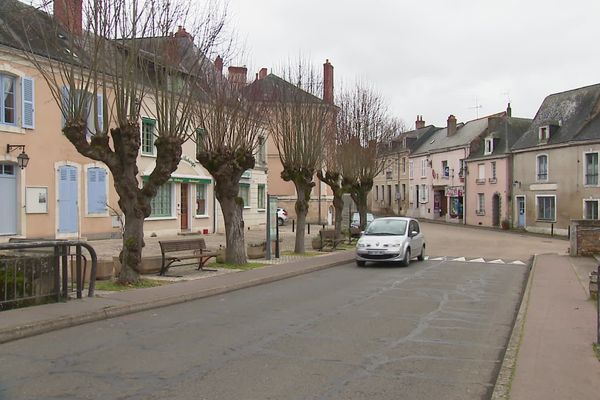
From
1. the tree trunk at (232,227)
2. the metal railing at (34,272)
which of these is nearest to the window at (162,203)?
the tree trunk at (232,227)

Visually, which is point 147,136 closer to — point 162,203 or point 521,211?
point 162,203

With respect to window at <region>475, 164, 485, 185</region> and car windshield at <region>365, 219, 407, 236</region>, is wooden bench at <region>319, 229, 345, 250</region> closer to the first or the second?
car windshield at <region>365, 219, 407, 236</region>

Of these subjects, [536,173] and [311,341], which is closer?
[311,341]

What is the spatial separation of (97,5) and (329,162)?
60.6 ft

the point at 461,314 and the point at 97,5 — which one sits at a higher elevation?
the point at 97,5

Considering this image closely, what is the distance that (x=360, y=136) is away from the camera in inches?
1192

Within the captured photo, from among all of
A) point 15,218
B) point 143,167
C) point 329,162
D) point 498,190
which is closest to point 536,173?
point 498,190

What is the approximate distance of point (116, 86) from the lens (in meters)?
12.1

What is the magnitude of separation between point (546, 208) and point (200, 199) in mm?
26728

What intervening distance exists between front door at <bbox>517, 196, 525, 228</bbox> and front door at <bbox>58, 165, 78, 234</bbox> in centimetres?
3518

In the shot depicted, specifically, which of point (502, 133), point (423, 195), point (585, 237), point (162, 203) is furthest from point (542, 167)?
point (162, 203)

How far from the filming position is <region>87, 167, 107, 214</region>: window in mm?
23328

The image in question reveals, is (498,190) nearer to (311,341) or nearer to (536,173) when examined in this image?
(536,173)

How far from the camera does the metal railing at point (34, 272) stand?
9141 millimetres
